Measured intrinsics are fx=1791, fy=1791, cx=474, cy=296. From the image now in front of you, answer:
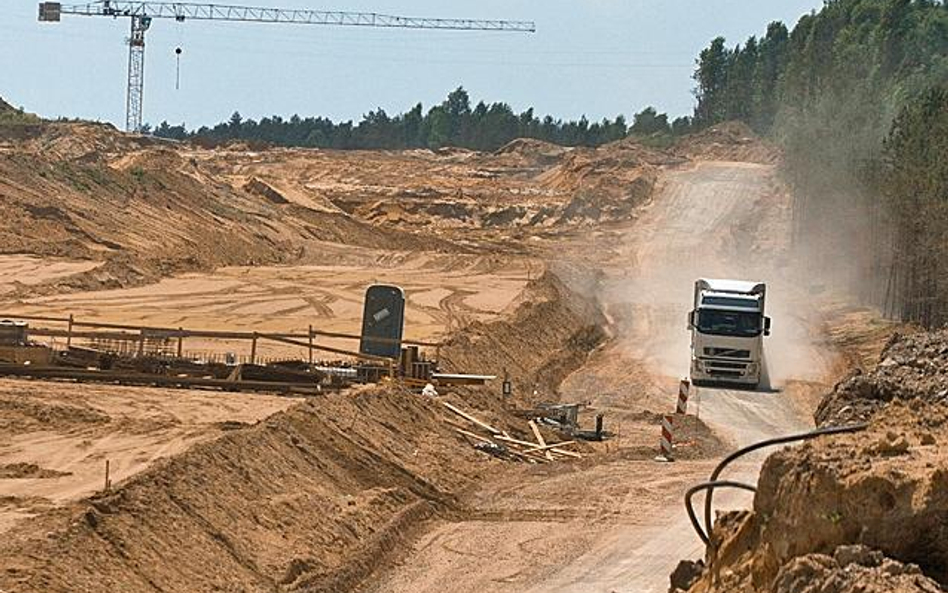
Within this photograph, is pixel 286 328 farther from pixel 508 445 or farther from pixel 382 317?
pixel 508 445

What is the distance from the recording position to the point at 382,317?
142 ft

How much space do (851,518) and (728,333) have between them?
4150 centimetres

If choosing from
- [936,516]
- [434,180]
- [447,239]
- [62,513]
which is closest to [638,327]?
[447,239]

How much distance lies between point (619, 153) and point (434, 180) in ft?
51.7

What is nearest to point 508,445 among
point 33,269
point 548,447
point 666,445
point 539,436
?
point 548,447

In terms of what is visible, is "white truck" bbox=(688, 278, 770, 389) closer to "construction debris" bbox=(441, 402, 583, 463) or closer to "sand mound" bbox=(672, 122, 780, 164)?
"construction debris" bbox=(441, 402, 583, 463)

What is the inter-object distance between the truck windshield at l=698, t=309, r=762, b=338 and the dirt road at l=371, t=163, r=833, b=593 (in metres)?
1.79

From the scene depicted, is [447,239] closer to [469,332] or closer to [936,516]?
[469,332]

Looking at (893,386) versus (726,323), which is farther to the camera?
(726,323)

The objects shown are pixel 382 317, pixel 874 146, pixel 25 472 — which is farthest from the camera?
pixel 874 146

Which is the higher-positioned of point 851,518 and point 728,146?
point 728,146

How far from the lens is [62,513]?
70.8ft

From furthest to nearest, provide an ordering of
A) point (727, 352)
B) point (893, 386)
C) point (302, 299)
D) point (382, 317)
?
point (302, 299) < point (727, 352) < point (382, 317) < point (893, 386)

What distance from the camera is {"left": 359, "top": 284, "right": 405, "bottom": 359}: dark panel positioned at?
42688 millimetres
